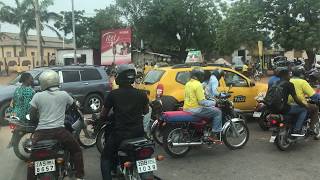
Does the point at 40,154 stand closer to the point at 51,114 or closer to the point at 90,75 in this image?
the point at 51,114

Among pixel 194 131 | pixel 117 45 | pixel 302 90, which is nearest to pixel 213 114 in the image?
pixel 194 131

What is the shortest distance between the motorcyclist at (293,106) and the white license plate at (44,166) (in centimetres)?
491

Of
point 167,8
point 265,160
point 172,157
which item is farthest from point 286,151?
point 167,8

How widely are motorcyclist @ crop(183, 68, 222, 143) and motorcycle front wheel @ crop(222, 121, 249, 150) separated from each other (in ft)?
1.17

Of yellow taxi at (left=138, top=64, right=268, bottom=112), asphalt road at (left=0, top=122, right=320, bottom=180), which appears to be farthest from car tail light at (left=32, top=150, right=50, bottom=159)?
yellow taxi at (left=138, top=64, right=268, bottom=112)

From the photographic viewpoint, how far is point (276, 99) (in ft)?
29.8

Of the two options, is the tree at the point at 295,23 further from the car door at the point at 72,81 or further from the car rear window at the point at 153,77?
the car rear window at the point at 153,77

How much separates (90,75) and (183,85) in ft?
18.3

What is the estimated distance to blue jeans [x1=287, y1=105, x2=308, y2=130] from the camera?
361 inches

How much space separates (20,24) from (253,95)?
53709mm

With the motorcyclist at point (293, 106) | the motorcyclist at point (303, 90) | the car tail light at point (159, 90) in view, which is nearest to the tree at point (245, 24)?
the car tail light at point (159, 90)

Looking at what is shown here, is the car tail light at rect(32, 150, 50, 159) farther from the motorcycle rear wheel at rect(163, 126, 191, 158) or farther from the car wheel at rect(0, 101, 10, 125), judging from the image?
the car wheel at rect(0, 101, 10, 125)

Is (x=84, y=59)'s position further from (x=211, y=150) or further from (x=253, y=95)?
(x=211, y=150)

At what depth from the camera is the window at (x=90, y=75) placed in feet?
54.4
